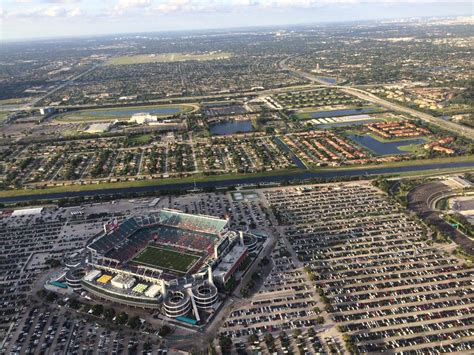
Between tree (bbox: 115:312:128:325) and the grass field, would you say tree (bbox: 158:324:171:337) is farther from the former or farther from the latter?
the grass field

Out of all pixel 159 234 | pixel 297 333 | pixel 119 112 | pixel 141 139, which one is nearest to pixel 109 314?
pixel 159 234

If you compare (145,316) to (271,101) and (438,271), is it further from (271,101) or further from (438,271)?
(271,101)

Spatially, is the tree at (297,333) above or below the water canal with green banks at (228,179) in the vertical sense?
above

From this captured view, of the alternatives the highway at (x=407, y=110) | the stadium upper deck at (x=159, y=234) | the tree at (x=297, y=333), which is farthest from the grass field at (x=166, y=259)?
the highway at (x=407, y=110)

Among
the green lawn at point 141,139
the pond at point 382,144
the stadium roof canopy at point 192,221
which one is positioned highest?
the stadium roof canopy at point 192,221

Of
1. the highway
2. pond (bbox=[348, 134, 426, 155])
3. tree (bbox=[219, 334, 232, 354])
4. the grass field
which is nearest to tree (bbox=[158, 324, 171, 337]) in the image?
tree (bbox=[219, 334, 232, 354])

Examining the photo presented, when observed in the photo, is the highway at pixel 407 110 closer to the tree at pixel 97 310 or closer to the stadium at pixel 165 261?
the stadium at pixel 165 261
